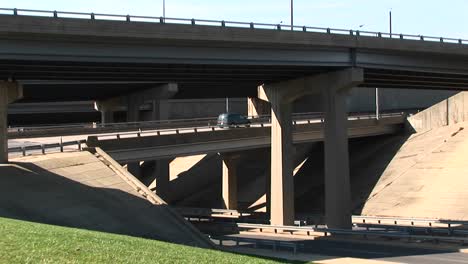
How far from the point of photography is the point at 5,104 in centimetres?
3259

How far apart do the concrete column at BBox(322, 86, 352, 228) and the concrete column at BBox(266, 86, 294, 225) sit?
12.3ft

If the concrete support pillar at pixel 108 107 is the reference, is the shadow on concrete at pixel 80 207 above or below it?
below

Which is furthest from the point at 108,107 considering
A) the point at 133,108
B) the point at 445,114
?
the point at 445,114

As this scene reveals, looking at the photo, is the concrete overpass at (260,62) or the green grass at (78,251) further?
the concrete overpass at (260,62)

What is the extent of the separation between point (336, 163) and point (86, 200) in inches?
653

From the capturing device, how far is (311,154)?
63.2 meters

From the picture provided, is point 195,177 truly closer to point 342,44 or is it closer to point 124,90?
point 124,90

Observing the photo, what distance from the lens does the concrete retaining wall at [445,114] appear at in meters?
62.9

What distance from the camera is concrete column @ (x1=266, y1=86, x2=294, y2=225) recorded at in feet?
135

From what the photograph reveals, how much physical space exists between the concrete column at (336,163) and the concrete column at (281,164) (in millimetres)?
3740

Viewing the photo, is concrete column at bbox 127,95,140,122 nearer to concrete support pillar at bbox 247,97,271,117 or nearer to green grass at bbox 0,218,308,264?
concrete support pillar at bbox 247,97,271,117

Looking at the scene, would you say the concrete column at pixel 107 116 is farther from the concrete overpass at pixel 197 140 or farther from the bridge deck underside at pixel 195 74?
the concrete overpass at pixel 197 140

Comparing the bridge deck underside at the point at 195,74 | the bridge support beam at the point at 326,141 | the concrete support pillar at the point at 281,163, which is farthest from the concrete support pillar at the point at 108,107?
the concrete support pillar at the point at 281,163

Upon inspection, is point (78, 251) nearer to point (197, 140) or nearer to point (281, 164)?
point (281, 164)
